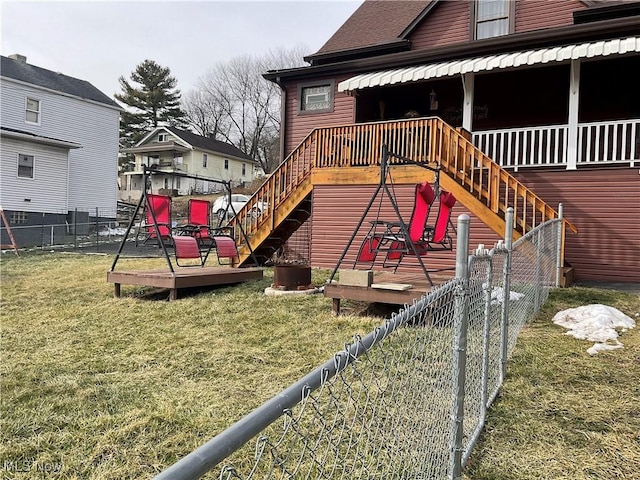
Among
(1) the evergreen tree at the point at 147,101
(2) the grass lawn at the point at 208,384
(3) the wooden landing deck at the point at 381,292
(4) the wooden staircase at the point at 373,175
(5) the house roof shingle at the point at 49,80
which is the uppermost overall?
(1) the evergreen tree at the point at 147,101

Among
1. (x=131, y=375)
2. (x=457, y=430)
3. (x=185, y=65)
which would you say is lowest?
(x=131, y=375)

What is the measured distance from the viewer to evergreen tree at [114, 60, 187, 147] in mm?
47094

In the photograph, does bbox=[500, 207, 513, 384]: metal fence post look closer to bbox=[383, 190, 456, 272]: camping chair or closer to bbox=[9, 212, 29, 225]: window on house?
bbox=[383, 190, 456, 272]: camping chair

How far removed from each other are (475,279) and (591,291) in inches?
217

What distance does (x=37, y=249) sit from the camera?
17203mm

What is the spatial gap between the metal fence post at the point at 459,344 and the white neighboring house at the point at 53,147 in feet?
72.9

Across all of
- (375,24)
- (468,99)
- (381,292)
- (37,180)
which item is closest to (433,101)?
(468,99)

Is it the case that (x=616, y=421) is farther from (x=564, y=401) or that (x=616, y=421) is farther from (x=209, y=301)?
(x=209, y=301)

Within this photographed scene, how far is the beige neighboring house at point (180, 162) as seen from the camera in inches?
1561

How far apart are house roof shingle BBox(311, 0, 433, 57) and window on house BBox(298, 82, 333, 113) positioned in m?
1.17

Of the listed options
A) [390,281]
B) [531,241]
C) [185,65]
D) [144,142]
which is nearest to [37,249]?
[390,281]

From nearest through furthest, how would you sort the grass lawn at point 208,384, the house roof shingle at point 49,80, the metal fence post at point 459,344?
1. the metal fence post at point 459,344
2. the grass lawn at point 208,384
3. the house roof shingle at point 49,80

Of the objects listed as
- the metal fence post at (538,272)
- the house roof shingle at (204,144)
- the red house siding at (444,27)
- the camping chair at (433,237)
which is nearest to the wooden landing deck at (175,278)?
the camping chair at (433,237)

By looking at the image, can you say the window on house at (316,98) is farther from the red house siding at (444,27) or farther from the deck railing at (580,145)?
the deck railing at (580,145)
